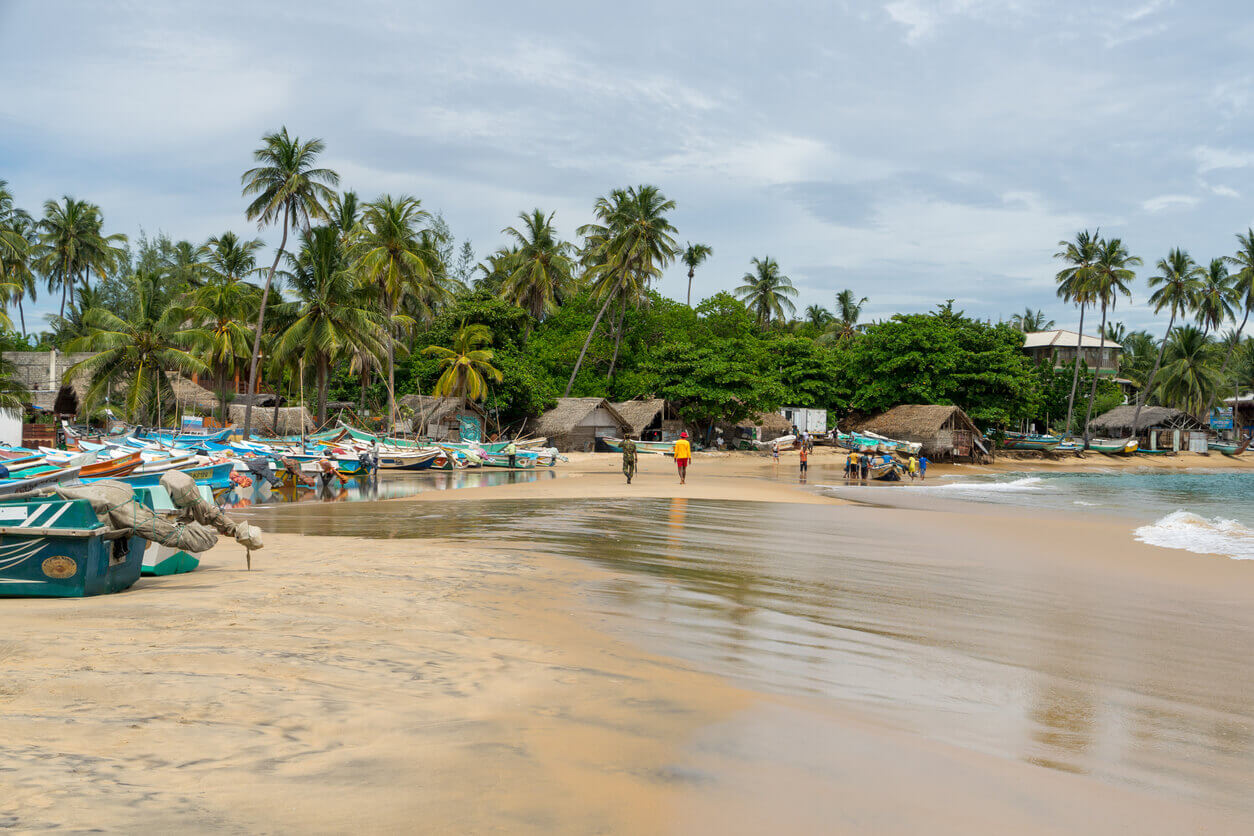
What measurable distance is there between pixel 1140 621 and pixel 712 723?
5372mm

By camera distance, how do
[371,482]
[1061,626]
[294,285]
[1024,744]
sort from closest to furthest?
[1024,744], [1061,626], [371,482], [294,285]

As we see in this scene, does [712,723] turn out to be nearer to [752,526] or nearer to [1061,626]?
[1061,626]

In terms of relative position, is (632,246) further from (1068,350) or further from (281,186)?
(1068,350)

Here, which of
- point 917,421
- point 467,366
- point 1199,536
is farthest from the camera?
point 917,421

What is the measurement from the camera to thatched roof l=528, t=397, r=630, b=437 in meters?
42.1

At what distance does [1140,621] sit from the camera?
7.55 meters

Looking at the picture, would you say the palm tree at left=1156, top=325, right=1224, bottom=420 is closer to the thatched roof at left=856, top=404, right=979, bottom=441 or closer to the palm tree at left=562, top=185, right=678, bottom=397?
the thatched roof at left=856, top=404, right=979, bottom=441

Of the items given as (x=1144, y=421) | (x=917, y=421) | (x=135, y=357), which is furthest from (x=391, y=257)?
(x=1144, y=421)

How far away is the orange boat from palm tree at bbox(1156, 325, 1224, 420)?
6885 cm

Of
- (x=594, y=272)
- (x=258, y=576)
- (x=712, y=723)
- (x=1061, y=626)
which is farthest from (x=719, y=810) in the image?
(x=594, y=272)

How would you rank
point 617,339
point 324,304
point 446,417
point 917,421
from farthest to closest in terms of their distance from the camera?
point 617,339
point 917,421
point 446,417
point 324,304

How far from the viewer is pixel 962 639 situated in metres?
6.51

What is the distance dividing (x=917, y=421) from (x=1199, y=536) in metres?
33.2

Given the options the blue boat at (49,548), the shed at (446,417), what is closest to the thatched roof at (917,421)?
the shed at (446,417)
